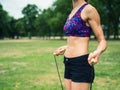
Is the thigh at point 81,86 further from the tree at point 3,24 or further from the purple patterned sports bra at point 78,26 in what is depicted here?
the tree at point 3,24

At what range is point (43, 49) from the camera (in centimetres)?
3584

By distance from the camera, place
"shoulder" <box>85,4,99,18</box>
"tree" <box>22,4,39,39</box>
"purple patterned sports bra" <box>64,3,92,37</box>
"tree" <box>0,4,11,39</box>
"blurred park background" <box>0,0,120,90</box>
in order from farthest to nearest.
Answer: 1. "tree" <box>22,4,39,39</box>
2. "tree" <box>0,4,11,39</box>
3. "blurred park background" <box>0,0,120,90</box>
4. "purple patterned sports bra" <box>64,3,92,37</box>
5. "shoulder" <box>85,4,99,18</box>

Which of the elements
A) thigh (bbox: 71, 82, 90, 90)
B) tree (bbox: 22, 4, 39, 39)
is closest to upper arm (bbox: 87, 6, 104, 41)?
thigh (bbox: 71, 82, 90, 90)

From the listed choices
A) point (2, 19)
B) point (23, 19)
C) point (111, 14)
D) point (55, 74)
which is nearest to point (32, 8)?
point (23, 19)

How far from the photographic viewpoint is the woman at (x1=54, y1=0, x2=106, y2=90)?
153 inches

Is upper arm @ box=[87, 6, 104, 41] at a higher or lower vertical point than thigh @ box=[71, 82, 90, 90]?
higher

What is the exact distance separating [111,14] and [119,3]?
12.0ft

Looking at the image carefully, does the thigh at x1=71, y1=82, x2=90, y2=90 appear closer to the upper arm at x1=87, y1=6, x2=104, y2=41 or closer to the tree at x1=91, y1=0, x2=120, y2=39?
the upper arm at x1=87, y1=6, x2=104, y2=41

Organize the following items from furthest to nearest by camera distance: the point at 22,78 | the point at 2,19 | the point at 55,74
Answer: the point at 2,19 < the point at 55,74 < the point at 22,78

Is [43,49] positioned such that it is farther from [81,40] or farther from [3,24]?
[3,24]

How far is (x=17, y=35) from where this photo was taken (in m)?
145

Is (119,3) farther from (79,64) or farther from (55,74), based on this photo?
(79,64)

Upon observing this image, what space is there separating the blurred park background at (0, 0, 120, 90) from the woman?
589 cm

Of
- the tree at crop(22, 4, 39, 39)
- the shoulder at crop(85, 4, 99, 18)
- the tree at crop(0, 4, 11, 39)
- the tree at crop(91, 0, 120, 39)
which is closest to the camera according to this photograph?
the shoulder at crop(85, 4, 99, 18)
